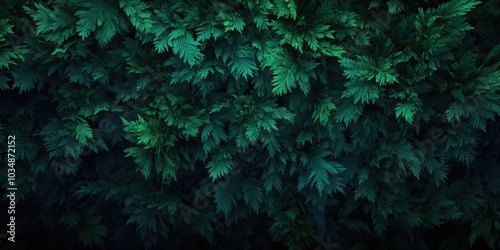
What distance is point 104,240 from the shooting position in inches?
151

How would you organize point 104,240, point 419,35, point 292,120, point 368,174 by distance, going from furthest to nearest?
point 104,240
point 368,174
point 292,120
point 419,35

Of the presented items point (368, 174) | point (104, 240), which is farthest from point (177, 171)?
point (368, 174)

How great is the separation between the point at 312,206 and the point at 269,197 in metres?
0.39

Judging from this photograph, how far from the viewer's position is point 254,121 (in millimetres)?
3170

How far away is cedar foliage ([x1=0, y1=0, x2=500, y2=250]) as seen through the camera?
3.02m

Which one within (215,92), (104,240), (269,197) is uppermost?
(215,92)

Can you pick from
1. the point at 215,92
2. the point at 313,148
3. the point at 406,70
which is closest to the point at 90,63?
the point at 215,92

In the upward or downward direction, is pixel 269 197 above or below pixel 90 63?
below

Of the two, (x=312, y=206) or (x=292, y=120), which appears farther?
(x=312, y=206)

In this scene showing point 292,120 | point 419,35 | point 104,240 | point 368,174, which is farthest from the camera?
point 104,240

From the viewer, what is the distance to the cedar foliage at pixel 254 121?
3020 millimetres

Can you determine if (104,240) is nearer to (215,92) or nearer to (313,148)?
(215,92)

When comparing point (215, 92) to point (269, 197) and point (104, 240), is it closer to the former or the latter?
point (269, 197)

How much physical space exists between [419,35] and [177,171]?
211cm
